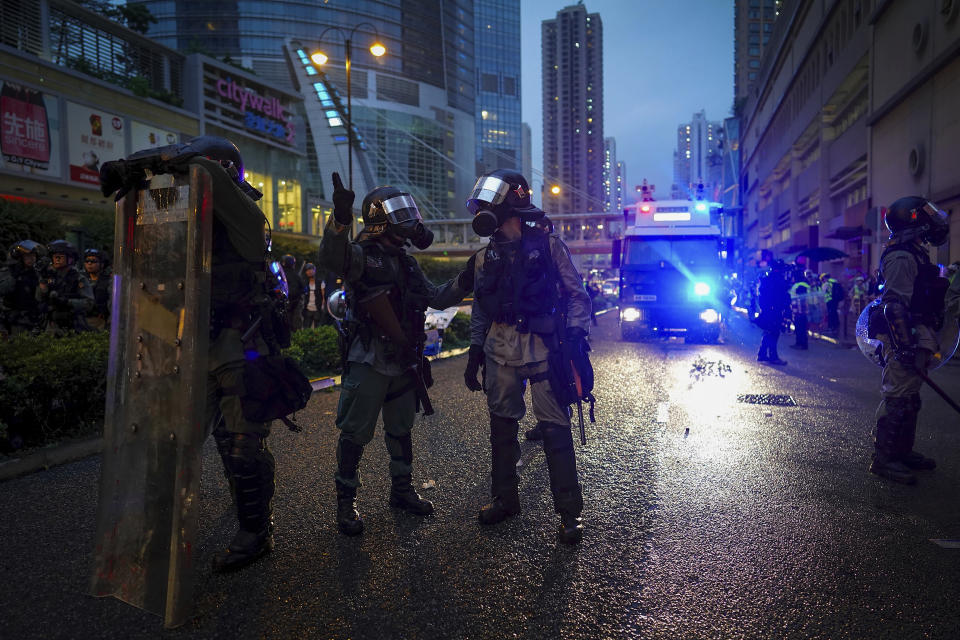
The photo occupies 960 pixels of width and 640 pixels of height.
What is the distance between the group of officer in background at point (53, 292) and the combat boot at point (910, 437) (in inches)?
352

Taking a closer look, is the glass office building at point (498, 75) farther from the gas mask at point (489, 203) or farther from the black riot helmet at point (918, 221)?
the gas mask at point (489, 203)

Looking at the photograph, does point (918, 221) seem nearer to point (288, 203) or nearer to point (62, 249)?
point (62, 249)

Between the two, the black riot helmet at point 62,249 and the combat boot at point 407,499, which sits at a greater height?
the black riot helmet at point 62,249

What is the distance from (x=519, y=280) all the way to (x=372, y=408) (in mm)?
1120

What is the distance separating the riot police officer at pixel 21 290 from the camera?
27.7 ft

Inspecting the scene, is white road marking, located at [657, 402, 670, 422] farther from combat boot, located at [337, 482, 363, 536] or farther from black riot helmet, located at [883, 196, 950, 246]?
combat boot, located at [337, 482, 363, 536]

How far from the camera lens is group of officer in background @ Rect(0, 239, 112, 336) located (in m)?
8.13

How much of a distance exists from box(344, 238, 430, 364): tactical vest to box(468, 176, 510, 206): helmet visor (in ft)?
2.02

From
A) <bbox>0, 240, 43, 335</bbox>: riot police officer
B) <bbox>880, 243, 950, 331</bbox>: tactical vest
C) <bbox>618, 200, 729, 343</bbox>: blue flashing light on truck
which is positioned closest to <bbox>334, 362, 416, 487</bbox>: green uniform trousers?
<bbox>880, 243, 950, 331</bbox>: tactical vest

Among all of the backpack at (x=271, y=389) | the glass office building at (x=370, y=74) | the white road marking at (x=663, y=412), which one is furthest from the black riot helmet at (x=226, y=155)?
the glass office building at (x=370, y=74)

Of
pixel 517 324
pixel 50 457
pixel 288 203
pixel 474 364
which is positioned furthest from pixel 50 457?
pixel 288 203

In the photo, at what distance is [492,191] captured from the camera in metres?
3.56

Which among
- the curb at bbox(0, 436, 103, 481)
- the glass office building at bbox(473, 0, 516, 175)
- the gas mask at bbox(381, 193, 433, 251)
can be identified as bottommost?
the curb at bbox(0, 436, 103, 481)

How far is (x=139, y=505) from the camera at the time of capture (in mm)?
2566
